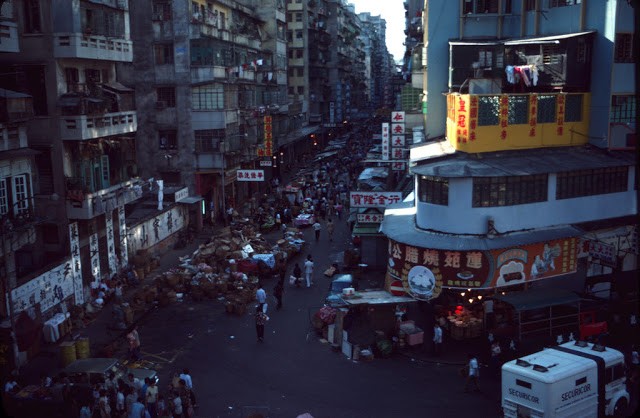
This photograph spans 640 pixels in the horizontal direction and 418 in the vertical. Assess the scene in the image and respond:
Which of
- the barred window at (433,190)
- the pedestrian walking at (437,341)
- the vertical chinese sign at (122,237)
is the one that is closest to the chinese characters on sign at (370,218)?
the barred window at (433,190)

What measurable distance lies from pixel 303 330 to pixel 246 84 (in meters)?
29.9

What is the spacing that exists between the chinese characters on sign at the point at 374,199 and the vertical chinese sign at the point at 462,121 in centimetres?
729

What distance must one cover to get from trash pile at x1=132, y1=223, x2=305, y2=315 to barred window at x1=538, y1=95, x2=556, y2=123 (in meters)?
16.0

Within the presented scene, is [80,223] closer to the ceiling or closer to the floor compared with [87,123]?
closer to the floor

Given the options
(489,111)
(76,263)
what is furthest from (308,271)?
(489,111)

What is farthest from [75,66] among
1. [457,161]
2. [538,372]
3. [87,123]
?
[538,372]

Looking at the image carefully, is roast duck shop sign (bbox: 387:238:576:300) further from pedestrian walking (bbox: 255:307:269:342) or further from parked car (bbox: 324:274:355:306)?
pedestrian walking (bbox: 255:307:269:342)

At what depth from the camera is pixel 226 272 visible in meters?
34.4

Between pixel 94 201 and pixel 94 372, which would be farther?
pixel 94 201

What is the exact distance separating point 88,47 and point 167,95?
1570cm

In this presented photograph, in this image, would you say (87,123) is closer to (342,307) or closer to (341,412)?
(342,307)

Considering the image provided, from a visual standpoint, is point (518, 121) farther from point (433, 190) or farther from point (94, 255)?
point (94, 255)

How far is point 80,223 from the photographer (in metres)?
30.5

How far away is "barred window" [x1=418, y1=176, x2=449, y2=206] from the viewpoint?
25525mm
